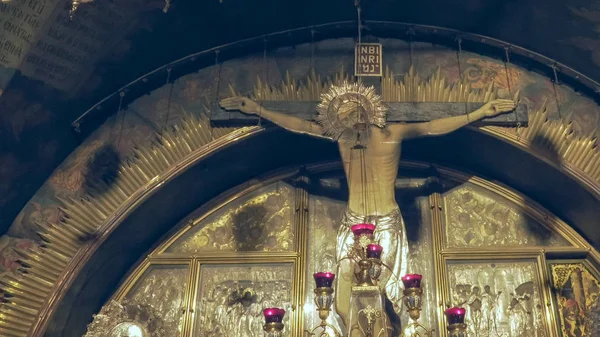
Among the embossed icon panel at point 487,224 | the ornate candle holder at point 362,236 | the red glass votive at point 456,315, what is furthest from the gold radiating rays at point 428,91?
the red glass votive at point 456,315

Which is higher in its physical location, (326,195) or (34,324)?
(326,195)

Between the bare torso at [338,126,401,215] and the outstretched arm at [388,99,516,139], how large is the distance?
128mm

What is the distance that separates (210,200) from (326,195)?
110 cm

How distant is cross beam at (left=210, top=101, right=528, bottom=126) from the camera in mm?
5559

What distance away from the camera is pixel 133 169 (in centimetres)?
594

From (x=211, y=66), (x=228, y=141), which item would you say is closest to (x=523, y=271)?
(x=228, y=141)

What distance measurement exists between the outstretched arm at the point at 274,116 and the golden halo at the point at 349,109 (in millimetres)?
142

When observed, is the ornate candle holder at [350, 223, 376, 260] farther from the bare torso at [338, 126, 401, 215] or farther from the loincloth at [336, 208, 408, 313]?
the bare torso at [338, 126, 401, 215]

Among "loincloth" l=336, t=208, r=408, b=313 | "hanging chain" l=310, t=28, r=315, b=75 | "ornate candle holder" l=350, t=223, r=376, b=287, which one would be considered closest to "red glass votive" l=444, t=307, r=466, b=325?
"ornate candle holder" l=350, t=223, r=376, b=287

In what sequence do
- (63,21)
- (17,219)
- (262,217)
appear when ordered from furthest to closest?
(262,217)
(17,219)
(63,21)

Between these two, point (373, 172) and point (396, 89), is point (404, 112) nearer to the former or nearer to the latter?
point (396, 89)

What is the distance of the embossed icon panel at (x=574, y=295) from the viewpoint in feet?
18.4

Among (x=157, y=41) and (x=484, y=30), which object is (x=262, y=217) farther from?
(x=484, y=30)

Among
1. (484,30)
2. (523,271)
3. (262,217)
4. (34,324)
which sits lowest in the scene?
(34,324)
